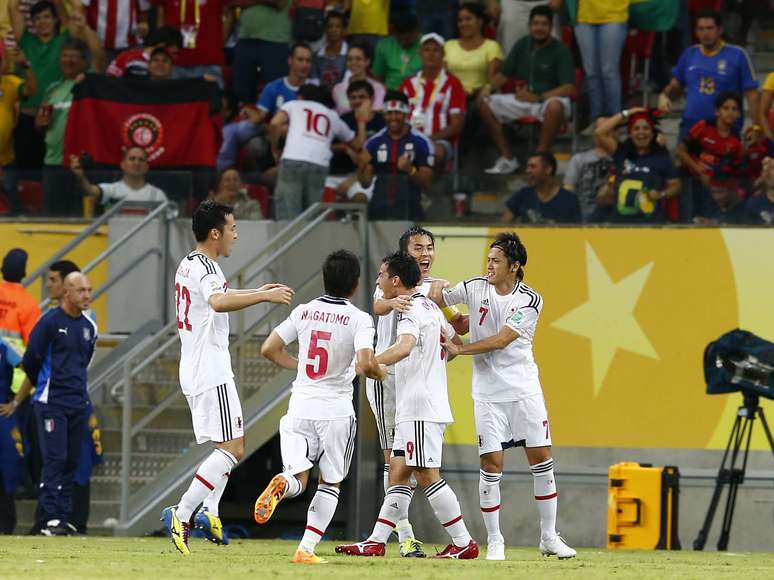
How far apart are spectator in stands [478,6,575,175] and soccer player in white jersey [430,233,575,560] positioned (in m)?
5.73

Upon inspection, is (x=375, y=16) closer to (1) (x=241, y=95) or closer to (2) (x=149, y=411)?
(1) (x=241, y=95)

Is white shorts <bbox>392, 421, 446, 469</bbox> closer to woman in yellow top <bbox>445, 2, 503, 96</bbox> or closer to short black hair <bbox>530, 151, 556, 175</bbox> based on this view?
short black hair <bbox>530, 151, 556, 175</bbox>

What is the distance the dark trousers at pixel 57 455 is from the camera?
13852 mm

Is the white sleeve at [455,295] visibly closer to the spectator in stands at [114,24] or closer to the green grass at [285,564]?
the green grass at [285,564]

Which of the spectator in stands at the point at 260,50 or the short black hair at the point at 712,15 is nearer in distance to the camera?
the short black hair at the point at 712,15

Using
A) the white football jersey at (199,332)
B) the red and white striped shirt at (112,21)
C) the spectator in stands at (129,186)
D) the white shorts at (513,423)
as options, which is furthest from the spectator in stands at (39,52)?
the white shorts at (513,423)

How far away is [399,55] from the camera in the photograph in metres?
18.1

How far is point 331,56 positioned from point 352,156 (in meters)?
1.95

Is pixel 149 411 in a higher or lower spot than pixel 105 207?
lower

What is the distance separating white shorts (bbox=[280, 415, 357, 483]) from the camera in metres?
10.1

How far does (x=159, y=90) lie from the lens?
1756cm

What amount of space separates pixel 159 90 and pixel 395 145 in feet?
9.36

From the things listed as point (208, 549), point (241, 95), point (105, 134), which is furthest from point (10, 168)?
point (208, 549)

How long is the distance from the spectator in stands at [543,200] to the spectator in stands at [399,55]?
2.76 metres
